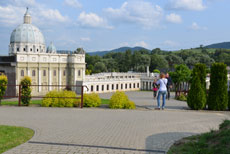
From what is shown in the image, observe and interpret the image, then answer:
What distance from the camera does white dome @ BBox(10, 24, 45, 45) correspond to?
286 feet

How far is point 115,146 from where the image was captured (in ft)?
22.9

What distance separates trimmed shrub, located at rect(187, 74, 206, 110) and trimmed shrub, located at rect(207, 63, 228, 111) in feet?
1.55

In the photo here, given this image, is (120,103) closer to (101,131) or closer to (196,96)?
(196,96)

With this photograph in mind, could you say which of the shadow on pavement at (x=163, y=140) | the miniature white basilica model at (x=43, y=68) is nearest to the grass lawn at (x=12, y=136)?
the shadow on pavement at (x=163, y=140)

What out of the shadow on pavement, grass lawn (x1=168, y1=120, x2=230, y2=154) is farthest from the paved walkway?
grass lawn (x1=168, y1=120, x2=230, y2=154)

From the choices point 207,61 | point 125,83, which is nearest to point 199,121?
point 125,83

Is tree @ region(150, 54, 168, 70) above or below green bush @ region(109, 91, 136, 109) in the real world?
above

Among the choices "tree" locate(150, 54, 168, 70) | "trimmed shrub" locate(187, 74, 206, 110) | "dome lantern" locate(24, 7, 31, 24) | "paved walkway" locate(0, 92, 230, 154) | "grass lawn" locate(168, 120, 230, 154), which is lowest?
"paved walkway" locate(0, 92, 230, 154)

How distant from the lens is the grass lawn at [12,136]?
7105mm

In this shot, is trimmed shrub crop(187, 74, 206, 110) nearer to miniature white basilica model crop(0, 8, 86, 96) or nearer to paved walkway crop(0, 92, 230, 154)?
paved walkway crop(0, 92, 230, 154)

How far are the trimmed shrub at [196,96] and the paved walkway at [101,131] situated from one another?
8.74 ft

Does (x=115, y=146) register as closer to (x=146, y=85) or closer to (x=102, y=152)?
(x=102, y=152)

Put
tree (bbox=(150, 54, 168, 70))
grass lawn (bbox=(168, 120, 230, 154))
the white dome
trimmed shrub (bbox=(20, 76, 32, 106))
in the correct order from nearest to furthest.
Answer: grass lawn (bbox=(168, 120, 230, 154)) → trimmed shrub (bbox=(20, 76, 32, 106)) → the white dome → tree (bbox=(150, 54, 168, 70))

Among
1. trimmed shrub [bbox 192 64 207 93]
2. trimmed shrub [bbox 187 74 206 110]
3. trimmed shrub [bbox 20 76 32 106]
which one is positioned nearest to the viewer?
trimmed shrub [bbox 187 74 206 110]
